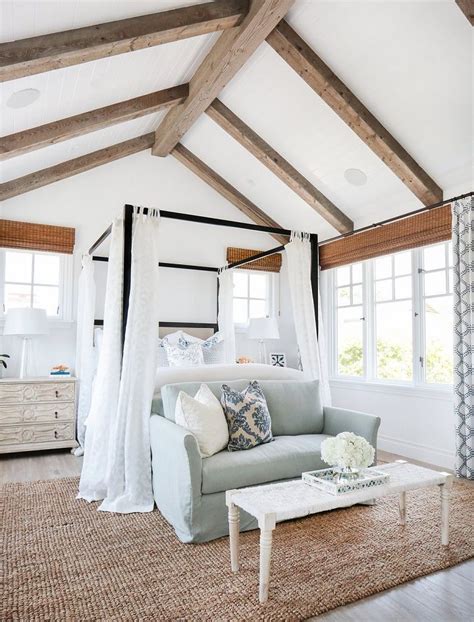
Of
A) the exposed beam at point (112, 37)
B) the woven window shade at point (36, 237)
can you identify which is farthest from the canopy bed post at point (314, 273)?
the woven window shade at point (36, 237)

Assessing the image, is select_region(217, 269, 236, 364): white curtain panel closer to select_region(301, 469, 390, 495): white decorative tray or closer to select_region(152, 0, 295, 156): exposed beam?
select_region(152, 0, 295, 156): exposed beam

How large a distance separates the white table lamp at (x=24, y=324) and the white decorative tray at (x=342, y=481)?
11.3 feet

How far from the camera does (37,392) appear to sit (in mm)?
4551

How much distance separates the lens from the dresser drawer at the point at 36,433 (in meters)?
4.39

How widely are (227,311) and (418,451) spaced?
9.07 feet

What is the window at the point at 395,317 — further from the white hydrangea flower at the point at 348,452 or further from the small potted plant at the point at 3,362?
the small potted plant at the point at 3,362

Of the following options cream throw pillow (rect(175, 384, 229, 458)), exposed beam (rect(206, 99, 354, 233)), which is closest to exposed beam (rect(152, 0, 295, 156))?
exposed beam (rect(206, 99, 354, 233))

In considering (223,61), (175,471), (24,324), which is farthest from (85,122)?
(175,471)

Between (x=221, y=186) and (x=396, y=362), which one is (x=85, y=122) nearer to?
(x=221, y=186)

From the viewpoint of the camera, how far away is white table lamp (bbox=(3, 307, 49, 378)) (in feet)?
14.9

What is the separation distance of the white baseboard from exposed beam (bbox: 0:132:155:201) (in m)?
4.60

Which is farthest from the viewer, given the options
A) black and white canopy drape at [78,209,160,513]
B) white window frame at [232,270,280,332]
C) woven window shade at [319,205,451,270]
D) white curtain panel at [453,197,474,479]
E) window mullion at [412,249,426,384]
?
white window frame at [232,270,280,332]

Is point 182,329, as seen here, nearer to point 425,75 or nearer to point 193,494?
point 193,494

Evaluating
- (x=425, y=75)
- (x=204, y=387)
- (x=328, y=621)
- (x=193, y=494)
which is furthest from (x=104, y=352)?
(x=425, y=75)
